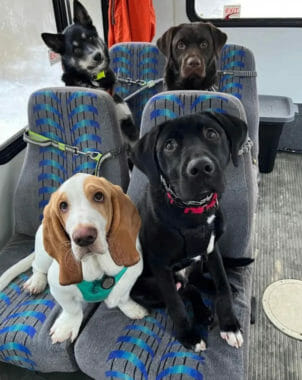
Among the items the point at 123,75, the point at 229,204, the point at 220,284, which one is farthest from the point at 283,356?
the point at 123,75

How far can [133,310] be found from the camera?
128 cm

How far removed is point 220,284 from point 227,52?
4.38 ft

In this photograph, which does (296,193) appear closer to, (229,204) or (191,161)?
(229,204)

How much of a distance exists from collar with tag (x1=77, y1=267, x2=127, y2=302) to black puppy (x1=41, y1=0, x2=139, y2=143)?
92 centimetres

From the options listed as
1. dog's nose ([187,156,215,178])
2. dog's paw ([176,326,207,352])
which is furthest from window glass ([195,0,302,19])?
dog's paw ([176,326,207,352])

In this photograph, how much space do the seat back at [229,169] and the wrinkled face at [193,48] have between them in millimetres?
475

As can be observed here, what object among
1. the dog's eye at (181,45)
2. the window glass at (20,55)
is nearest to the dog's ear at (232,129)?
the dog's eye at (181,45)

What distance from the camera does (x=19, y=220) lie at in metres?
1.76

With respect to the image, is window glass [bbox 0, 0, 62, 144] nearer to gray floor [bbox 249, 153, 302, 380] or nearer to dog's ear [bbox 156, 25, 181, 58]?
dog's ear [bbox 156, 25, 181, 58]

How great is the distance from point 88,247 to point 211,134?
0.50 metres

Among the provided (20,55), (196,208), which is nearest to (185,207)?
(196,208)

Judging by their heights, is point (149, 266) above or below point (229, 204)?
below

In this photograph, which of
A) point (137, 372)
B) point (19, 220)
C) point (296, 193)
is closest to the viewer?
point (137, 372)

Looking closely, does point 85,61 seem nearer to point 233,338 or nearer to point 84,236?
point 84,236
